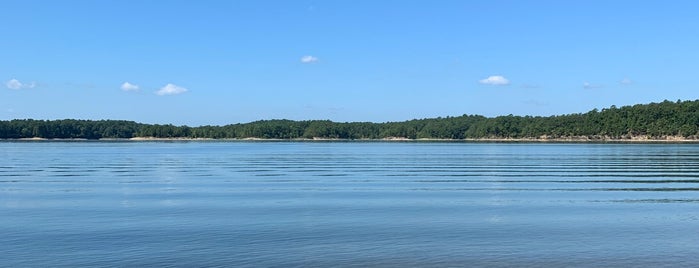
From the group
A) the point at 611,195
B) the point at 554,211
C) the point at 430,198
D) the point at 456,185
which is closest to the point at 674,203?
the point at 611,195

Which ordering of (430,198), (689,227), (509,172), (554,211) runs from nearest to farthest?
1. (689,227)
2. (554,211)
3. (430,198)
4. (509,172)

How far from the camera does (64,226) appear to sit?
25578 mm

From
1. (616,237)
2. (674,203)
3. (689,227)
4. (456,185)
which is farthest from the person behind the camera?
(456,185)

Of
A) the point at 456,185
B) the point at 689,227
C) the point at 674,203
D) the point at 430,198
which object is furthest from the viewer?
the point at 456,185

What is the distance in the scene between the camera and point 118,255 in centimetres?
1986

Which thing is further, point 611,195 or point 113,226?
point 611,195

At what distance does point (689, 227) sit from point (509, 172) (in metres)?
34.1

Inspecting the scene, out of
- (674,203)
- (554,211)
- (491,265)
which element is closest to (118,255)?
(491,265)

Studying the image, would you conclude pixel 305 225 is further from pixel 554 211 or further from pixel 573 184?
pixel 573 184

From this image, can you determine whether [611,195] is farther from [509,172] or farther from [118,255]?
[118,255]

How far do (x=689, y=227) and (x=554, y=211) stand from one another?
5963mm

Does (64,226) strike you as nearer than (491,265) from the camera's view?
No

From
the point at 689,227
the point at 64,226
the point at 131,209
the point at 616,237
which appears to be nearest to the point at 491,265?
the point at 616,237

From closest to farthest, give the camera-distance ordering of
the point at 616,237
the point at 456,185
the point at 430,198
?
the point at 616,237 → the point at 430,198 → the point at 456,185
